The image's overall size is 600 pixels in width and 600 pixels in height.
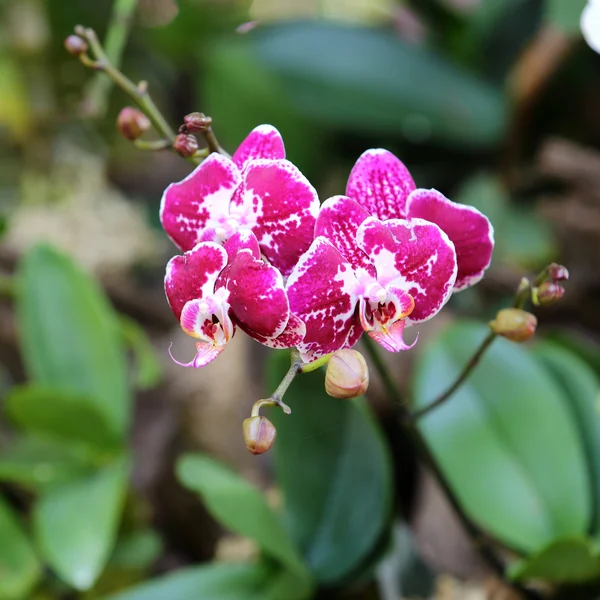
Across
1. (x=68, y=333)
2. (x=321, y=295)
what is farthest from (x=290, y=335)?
(x=68, y=333)

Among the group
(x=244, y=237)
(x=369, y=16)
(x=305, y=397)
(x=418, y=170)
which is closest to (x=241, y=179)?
(x=244, y=237)

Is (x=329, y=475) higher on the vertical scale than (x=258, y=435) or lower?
lower

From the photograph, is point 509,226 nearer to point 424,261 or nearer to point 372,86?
point 372,86

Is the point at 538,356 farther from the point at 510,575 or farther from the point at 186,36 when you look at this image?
the point at 186,36

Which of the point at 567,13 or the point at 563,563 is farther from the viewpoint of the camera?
A: the point at 567,13

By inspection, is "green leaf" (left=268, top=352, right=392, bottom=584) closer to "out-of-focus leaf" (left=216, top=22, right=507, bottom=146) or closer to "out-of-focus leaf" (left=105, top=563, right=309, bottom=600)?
"out-of-focus leaf" (left=105, top=563, right=309, bottom=600)

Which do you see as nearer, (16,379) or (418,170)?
(418,170)

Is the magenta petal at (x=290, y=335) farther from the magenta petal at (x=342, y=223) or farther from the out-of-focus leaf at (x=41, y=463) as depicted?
the out-of-focus leaf at (x=41, y=463)
